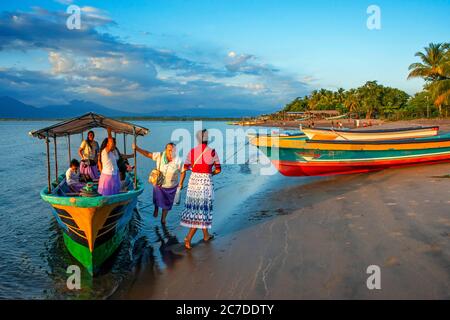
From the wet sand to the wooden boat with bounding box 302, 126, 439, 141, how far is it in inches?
209

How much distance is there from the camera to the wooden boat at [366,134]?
14.3m

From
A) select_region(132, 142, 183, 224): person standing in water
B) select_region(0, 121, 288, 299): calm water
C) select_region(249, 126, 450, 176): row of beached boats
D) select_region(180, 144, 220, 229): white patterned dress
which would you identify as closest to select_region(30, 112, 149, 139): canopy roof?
select_region(132, 142, 183, 224): person standing in water

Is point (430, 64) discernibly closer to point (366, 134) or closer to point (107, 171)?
point (366, 134)

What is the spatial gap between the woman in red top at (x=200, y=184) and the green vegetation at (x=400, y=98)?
1446 inches

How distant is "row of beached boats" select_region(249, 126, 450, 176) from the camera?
41.7ft

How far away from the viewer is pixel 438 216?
696 centimetres

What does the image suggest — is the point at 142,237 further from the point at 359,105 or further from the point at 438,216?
the point at 359,105

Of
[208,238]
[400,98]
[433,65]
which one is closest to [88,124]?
[208,238]

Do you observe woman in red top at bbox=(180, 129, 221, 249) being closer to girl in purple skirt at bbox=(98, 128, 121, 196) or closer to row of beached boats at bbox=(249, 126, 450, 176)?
girl in purple skirt at bbox=(98, 128, 121, 196)

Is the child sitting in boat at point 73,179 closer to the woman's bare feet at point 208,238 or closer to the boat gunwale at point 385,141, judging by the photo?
the woman's bare feet at point 208,238

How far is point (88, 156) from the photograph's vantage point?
28.0ft

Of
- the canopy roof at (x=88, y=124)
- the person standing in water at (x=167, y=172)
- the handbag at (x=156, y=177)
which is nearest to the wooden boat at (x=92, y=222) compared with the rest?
the handbag at (x=156, y=177)
